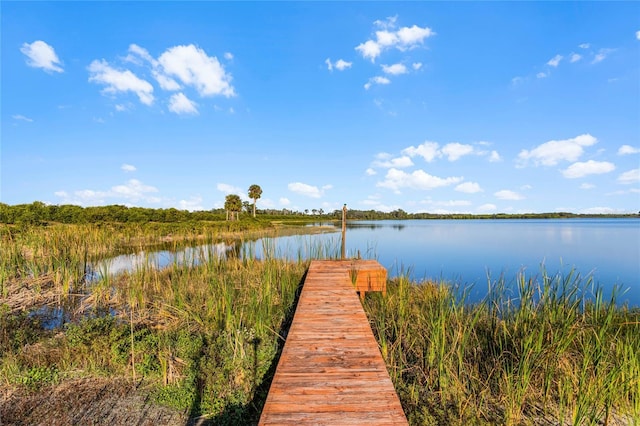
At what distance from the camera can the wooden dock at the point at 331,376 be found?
2.41 metres

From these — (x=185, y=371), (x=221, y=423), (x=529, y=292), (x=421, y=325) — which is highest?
(x=529, y=292)

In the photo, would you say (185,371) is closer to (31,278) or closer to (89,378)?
(89,378)

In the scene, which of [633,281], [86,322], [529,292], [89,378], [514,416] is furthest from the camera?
[633,281]

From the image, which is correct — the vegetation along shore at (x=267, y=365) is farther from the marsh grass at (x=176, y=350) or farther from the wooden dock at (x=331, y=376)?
the wooden dock at (x=331, y=376)

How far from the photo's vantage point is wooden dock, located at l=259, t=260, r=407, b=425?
2.41 meters

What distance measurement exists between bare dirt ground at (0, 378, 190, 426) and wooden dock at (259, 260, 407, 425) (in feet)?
5.44

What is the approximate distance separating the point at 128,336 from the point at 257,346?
6.92 ft

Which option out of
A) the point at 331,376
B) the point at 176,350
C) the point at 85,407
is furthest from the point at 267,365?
the point at 85,407

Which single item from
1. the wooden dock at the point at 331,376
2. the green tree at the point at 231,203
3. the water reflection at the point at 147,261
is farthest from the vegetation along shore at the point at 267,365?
the green tree at the point at 231,203

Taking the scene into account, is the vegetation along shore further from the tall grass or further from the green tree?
the green tree

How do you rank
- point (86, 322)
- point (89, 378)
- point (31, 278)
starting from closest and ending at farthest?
point (89, 378), point (86, 322), point (31, 278)

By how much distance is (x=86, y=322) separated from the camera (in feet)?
15.7

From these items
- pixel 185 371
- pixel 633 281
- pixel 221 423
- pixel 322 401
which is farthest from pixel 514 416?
pixel 633 281

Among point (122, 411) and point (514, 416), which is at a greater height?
point (514, 416)
